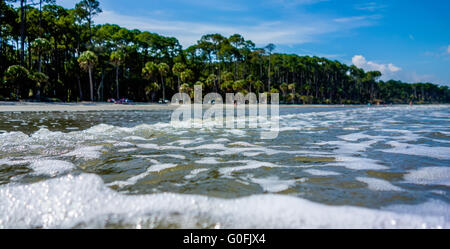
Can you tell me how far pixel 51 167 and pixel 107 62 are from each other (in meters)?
49.3

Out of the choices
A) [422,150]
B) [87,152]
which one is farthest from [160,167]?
[422,150]

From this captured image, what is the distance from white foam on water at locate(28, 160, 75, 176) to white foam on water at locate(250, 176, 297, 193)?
2.45 meters

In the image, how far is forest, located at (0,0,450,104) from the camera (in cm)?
3603

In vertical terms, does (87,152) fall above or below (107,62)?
below

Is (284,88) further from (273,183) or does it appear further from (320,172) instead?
(273,183)

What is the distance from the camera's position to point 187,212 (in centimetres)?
223

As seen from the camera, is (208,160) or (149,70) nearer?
(208,160)

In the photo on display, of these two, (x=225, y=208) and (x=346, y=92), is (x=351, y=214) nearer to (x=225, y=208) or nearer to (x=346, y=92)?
(x=225, y=208)

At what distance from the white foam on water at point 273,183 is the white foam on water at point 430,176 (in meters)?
1.48

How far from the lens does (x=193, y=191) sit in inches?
104

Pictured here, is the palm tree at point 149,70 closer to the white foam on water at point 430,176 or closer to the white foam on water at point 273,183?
the white foam on water at point 273,183

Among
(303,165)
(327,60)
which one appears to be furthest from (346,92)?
(303,165)
